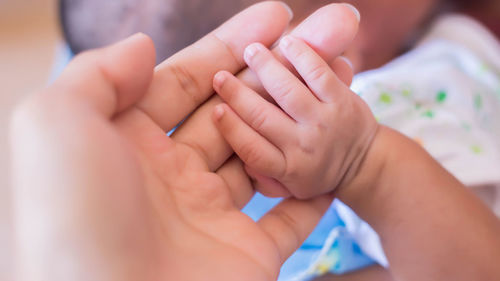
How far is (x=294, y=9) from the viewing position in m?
0.47

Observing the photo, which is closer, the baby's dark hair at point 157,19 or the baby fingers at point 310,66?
the baby fingers at point 310,66

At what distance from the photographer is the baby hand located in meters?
0.36

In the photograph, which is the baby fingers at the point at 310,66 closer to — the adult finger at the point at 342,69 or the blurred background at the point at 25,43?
the adult finger at the point at 342,69

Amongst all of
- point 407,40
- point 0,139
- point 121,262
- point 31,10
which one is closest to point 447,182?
point 121,262

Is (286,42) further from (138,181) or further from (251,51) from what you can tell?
(138,181)

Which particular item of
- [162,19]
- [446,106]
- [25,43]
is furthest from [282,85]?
[25,43]

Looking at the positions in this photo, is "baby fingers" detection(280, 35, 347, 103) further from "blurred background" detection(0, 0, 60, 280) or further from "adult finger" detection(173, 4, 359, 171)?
"blurred background" detection(0, 0, 60, 280)

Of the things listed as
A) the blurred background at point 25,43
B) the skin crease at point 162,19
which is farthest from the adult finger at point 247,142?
the blurred background at point 25,43

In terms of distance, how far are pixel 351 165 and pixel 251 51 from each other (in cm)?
14

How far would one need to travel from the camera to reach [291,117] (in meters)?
0.38

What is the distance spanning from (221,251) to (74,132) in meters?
0.13

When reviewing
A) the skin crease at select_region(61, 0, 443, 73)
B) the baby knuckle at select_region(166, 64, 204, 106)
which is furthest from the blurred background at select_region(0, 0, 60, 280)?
the baby knuckle at select_region(166, 64, 204, 106)

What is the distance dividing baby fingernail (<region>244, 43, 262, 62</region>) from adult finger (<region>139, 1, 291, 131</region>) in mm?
23

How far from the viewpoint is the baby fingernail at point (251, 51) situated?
37cm
